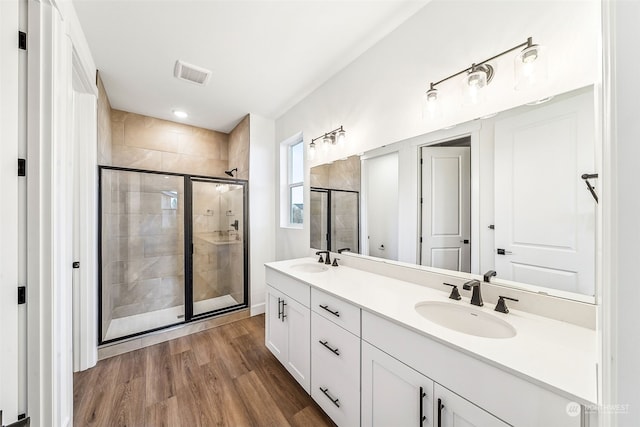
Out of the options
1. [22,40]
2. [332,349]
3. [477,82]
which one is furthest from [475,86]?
[22,40]

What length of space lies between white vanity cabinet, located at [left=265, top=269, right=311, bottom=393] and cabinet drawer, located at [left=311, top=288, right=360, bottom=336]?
10cm

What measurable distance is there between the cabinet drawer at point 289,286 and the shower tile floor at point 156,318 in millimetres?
1322

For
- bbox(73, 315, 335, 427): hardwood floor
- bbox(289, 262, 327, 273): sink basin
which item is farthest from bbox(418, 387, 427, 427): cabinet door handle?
bbox(289, 262, 327, 273): sink basin

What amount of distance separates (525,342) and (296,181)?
2545mm

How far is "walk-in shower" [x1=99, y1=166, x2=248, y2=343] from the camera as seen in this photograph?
258 cm

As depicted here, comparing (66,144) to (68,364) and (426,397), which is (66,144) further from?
(426,397)

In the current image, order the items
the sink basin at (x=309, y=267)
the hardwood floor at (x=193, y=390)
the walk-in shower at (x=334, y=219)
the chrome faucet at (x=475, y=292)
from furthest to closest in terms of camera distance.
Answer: the sink basin at (x=309, y=267), the walk-in shower at (x=334, y=219), the hardwood floor at (x=193, y=390), the chrome faucet at (x=475, y=292)

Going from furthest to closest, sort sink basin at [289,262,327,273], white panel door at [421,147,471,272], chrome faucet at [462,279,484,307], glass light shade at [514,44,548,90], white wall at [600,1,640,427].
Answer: sink basin at [289,262,327,273]
white panel door at [421,147,471,272]
chrome faucet at [462,279,484,307]
glass light shade at [514,44,548,90]
white wall at [600,1,640,427]

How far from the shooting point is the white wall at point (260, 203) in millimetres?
2990

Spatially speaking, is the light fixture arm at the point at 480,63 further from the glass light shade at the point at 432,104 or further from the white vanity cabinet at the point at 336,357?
the white vanity cabinet at the point at 336,357

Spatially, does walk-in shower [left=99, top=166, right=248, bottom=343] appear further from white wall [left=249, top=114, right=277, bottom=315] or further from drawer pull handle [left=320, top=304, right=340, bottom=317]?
drawer pull handle [left=320, top=304, right=340, bottom=317]

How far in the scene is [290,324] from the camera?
5.81ft
